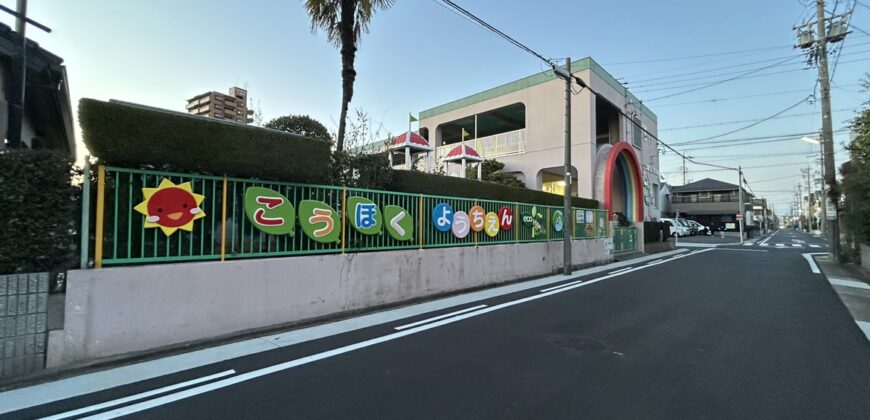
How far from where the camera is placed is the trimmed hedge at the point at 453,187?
830 cm

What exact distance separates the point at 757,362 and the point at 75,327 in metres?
7.58

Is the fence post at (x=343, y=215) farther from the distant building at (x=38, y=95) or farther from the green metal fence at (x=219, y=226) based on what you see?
the distant building at (x=38, y=95)

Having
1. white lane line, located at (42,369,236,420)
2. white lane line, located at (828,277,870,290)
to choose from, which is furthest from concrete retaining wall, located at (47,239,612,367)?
white lane line, located at (828,277,870,290)

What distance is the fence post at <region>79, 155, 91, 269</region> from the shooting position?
13.2 feet

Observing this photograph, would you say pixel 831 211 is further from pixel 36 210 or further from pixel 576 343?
pixel 36 210

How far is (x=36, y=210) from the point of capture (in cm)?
365

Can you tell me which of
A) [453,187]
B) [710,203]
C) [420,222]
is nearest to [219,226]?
[420,222]

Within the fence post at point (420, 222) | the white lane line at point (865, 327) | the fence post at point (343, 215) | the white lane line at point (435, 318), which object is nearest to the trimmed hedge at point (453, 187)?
the fence post at point (420, 222)

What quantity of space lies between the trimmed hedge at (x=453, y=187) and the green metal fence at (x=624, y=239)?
617cm

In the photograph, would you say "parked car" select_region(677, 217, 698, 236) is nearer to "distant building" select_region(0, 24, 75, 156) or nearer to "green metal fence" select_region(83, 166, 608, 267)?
"green metal fence" select_region(83, 166, 608, 267)

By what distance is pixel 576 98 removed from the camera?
1741 centimetres

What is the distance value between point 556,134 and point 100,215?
17307mm

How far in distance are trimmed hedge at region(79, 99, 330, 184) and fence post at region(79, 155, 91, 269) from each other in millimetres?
247

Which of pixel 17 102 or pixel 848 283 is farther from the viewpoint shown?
pixel 848 283
